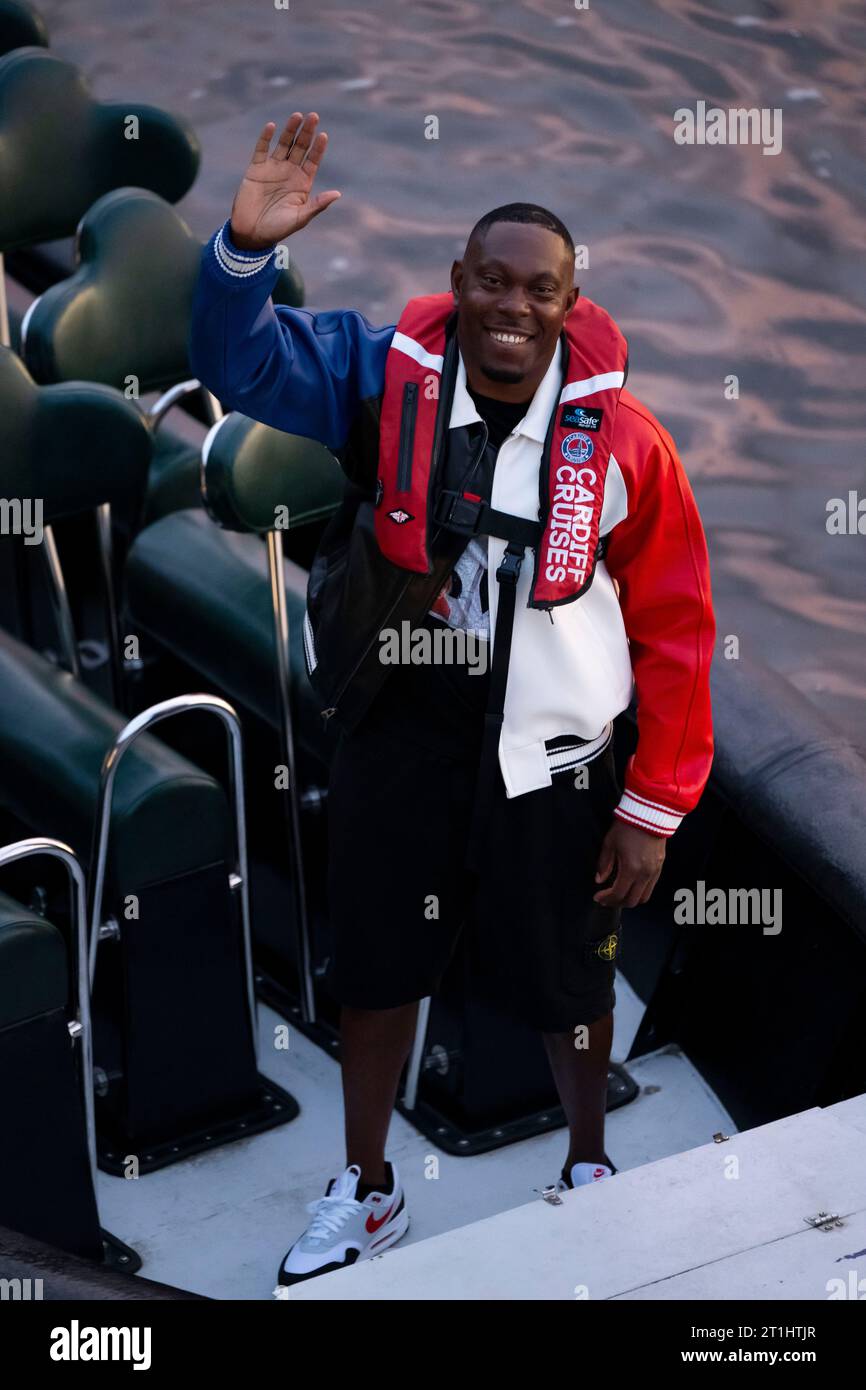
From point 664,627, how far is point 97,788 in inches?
29.1

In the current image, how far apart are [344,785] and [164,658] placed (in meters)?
0.84

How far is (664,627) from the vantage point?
206cm

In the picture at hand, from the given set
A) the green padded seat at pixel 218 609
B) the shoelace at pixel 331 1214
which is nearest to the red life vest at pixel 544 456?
the green padded seat at pixel 218 609

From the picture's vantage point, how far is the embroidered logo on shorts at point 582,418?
1.95 metres

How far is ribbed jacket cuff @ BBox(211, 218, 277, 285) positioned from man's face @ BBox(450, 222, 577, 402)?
0.21m

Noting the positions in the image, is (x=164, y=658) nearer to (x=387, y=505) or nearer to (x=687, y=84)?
(x=387, y=505)

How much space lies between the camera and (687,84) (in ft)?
24.0

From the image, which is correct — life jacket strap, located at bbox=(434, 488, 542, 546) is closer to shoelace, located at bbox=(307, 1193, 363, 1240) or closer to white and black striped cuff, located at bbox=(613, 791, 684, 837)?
white and black striped cuff, located at bbox=(613, 791, 684, 837)

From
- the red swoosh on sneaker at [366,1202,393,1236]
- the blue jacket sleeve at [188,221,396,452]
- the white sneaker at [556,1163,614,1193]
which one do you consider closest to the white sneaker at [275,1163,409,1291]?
the red swoosh on sneaker at [366,1202,393,1236]

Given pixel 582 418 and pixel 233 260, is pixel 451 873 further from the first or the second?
pixel 233 260

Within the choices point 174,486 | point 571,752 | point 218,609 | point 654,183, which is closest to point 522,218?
point 571,752

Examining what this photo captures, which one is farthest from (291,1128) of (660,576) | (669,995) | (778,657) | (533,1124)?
(778,657)

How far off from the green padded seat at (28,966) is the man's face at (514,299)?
0.76 meters
